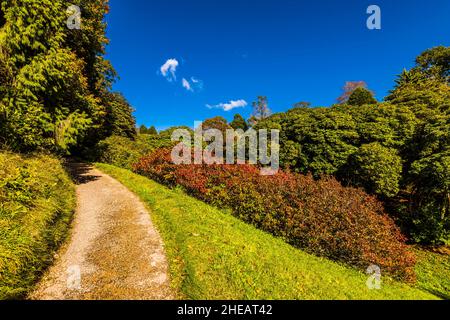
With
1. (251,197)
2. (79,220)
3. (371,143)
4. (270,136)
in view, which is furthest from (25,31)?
(371,143)

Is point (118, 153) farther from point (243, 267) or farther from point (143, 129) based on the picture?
point (143, 129)

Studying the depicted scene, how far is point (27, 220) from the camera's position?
5301mm

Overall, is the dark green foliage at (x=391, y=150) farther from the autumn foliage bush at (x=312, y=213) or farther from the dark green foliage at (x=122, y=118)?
the dark green foliage at (x=122, y=118)

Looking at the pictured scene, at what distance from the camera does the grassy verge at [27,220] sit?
425 cm

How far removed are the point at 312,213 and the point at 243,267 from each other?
3.85 metres

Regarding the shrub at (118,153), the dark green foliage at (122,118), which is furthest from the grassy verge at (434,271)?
the dark green foliage at (122,118)

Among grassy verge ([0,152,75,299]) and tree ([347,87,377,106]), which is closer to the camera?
grassy verge ([0,152,75,299])

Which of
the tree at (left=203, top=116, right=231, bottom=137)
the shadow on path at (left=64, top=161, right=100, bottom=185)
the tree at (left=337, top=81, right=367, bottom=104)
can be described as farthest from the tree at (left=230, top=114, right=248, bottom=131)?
the shadow on path at (left=64, top=161, right=100, bottom=185)

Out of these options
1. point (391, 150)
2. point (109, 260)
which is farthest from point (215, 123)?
point (109, 260)

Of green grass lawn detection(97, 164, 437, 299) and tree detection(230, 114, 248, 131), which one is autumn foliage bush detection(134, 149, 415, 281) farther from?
tree detection(230, 114, 248, 131)

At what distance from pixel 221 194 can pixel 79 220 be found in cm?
528

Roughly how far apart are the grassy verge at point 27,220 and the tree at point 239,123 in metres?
43.2

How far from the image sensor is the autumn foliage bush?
7.37 meters

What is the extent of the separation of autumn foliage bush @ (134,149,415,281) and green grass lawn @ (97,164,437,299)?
507 millimetres
